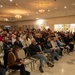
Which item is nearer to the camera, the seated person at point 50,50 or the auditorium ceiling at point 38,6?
the seated person at point 50,50

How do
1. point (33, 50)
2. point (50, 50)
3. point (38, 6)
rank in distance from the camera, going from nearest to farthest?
point (33, 50) → point (50, 50) → point (38, 6)

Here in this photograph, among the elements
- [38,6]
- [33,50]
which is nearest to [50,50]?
[33,50]

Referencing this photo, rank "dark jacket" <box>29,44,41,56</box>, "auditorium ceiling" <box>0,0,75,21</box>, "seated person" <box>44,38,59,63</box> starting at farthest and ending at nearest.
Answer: "auditorium ceiling" <box>0,0,75,21</box>, "seated person" <box>44,38,59,63</box>, "dark jacket" <box>29,44,41,56</box>

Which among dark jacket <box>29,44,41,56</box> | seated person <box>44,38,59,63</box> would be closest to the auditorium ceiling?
seated person <box>44,38,59,63</box>

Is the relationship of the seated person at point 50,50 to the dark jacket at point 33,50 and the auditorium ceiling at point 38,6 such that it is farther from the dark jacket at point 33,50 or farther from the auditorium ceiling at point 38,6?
the auditorium ceiling at point 38,6

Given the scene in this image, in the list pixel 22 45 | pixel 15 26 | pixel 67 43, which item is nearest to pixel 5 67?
pixel 22 45

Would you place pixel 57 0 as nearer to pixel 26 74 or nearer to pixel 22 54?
pixel 22 54

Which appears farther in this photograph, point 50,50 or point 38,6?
point 38,6

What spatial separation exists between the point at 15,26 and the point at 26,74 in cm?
2139

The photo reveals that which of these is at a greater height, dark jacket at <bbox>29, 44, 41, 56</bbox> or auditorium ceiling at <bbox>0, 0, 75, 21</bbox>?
auditorium ceiling at <bbox>0, 0, 75, 21</bbox>

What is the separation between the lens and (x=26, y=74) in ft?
14.1

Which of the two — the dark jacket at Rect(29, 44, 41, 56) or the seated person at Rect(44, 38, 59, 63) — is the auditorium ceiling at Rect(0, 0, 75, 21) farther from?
the dark jacket at Rect(29, 44, 41, 56)

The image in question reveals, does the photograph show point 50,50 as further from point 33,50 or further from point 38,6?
point 38,6

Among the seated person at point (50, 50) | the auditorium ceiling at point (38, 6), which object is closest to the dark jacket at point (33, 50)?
the seated person at point (50, 50)
